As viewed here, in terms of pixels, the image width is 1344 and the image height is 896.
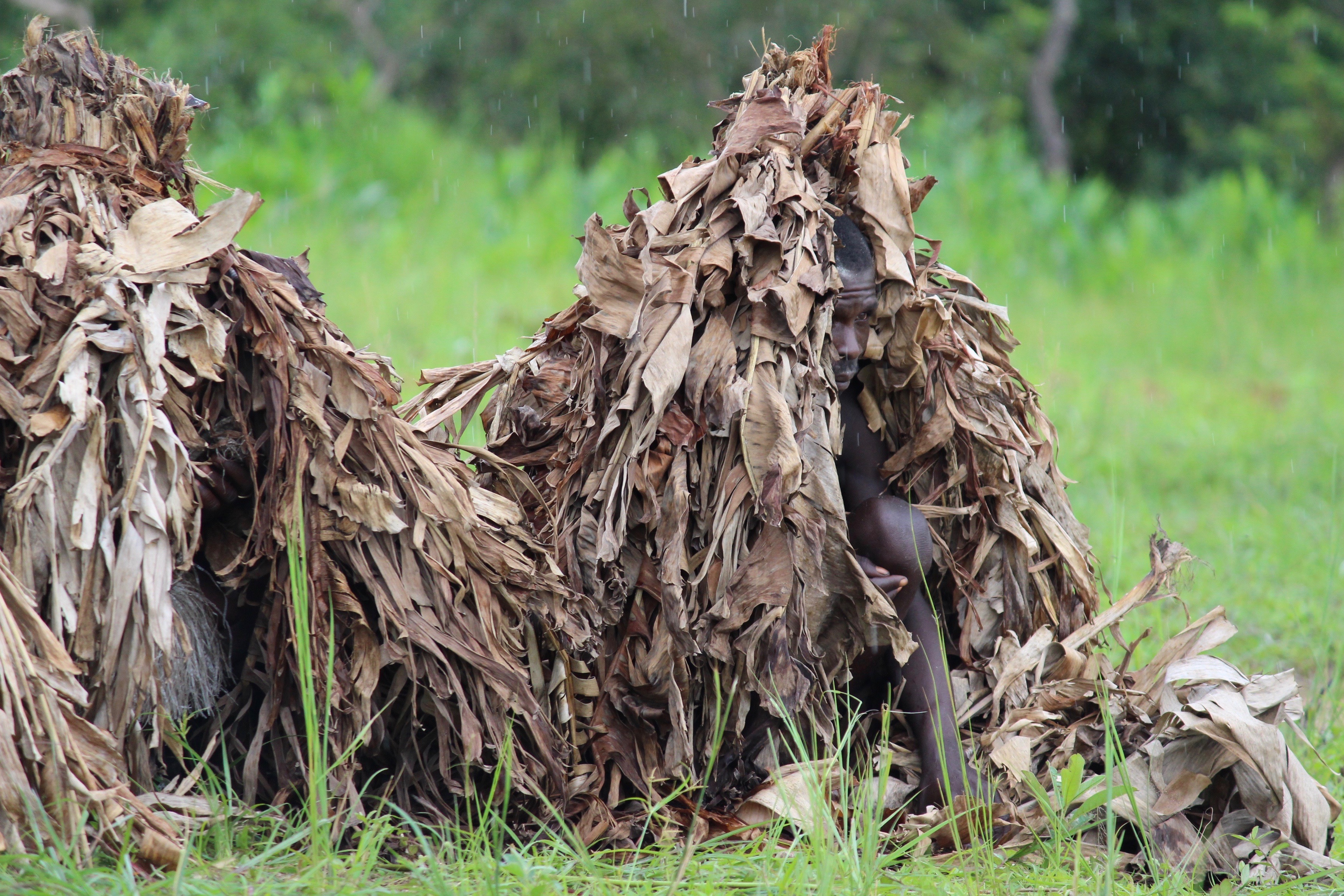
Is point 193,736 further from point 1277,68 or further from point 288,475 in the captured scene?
point 1277,68

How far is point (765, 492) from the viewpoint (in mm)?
2072

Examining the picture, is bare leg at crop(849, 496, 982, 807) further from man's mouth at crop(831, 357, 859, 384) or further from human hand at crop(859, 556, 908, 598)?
man's mouth at crop(831, 357, 859, 384)

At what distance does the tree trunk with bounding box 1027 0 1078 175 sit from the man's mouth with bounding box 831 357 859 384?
→ 12.5m

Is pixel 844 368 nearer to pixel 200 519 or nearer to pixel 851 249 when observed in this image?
pixel 851 249

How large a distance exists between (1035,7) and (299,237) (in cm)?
1133

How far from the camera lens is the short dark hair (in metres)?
2.23

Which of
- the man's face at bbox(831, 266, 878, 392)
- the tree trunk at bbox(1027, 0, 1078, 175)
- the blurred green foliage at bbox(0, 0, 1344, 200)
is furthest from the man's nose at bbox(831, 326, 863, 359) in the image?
the tree trunk at bbox(1027, 0, 1078, 175)

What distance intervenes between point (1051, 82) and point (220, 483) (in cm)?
1469

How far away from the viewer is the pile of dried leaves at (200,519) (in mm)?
1726

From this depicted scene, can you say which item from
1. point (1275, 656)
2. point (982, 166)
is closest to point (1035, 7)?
point (982, 166)

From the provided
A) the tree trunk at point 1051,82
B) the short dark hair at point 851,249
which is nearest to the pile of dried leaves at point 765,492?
the short dark hair at point 851,249

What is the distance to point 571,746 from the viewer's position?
2105 mm

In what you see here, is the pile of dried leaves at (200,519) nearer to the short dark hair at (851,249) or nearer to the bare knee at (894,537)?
the bare knee at (894,537)

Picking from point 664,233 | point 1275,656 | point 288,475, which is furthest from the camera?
point 1275,656
